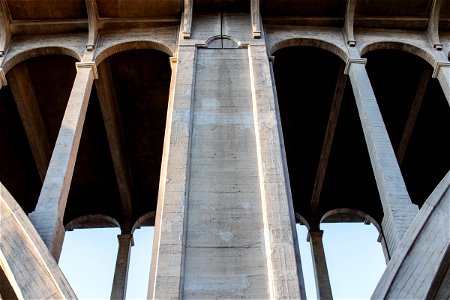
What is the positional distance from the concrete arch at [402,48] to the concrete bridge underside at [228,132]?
3cm

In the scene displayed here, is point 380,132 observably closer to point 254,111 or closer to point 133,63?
point 254,111

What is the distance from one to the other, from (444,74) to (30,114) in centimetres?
1023

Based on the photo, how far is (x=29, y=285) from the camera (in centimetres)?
648

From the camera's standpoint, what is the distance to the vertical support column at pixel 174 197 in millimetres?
6333

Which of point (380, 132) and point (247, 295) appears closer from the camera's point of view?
point (247, 295)

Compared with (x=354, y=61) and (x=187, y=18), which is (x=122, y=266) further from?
(x=354, y=61)

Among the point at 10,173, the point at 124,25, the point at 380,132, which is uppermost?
the point at 124,25

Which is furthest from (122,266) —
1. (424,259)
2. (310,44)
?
(424,259)

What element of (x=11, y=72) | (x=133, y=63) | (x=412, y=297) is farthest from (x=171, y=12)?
(x=412, y=297)

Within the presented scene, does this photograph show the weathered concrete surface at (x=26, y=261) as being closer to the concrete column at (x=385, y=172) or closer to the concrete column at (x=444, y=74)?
the concrete column at (x=385, y=172)

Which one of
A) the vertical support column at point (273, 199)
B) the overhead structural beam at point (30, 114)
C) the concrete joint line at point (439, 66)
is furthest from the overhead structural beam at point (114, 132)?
the concrete joint line at point (439, 66)

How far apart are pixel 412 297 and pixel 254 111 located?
4.15 m

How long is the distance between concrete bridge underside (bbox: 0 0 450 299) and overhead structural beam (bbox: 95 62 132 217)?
0.19ft

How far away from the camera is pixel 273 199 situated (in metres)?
7.36
